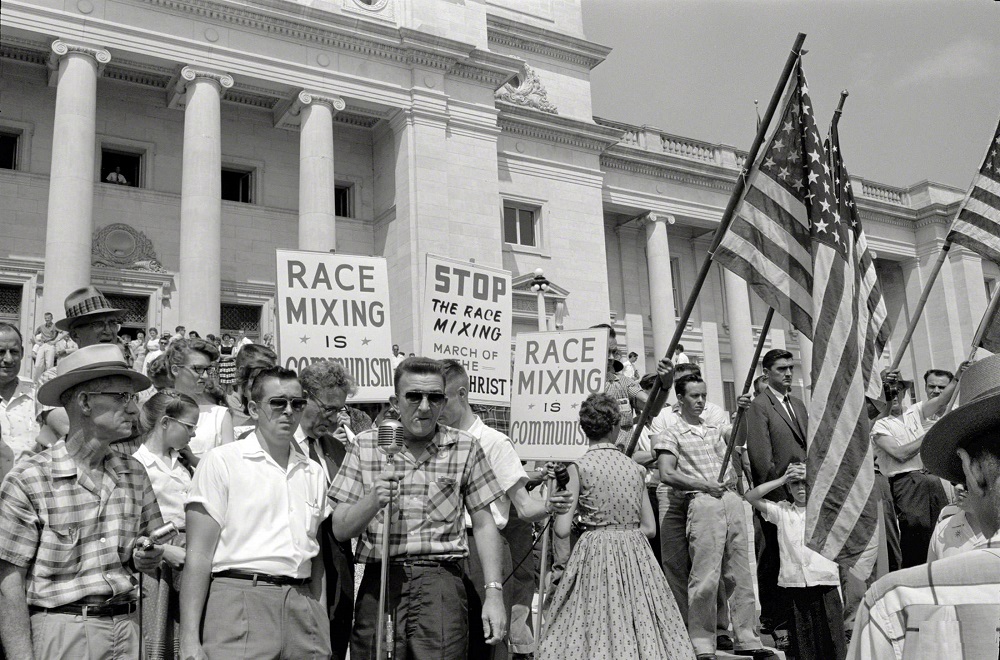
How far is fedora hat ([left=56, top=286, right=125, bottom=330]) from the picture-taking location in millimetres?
6055

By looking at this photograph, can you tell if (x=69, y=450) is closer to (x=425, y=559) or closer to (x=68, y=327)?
(x=425, y=559)

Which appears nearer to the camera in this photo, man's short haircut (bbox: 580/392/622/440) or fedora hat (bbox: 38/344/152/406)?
fedora hat (bbox: 38/344/152/406)

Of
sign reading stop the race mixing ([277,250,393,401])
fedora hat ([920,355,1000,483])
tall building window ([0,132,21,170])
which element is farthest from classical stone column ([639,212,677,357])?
fedora hat ([920,355,1000,483])

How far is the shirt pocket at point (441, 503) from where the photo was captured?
15.1ft

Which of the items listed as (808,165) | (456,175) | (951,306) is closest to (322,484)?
(808,165)

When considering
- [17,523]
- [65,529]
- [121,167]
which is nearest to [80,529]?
[65,529]

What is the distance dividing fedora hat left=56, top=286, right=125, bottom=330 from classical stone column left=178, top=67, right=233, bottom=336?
14847 mm

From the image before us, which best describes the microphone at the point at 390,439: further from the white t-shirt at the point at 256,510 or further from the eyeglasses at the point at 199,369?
the eyeglasses at the point at 199,369

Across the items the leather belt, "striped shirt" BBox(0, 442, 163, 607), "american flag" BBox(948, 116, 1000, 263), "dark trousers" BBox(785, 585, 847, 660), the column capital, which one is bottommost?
"dark trousers" BBox(785, 585, 847, 660)

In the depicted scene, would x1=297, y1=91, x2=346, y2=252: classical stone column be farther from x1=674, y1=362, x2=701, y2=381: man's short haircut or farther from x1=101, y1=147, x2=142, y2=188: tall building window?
x1=674, y1=362, x2=701, y2=381: man's short haircut

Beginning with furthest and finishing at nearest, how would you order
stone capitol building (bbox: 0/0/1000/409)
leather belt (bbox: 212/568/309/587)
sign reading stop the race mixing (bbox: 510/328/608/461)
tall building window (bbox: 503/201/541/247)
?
tall building window (bbox: 503/201/541/247), stone capitol building (bbox: 0/0/1000/409), sign reading stop the race mixing (bbox: 510/328/608/461), leather belt (bbox: 212/568/309/587)

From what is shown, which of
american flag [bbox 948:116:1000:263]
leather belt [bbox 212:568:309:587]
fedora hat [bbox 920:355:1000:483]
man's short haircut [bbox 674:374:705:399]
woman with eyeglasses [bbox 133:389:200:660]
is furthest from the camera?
american flag [bbox 948:116:1000:263]

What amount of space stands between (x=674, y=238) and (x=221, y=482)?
109ft

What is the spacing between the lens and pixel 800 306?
6.47m
